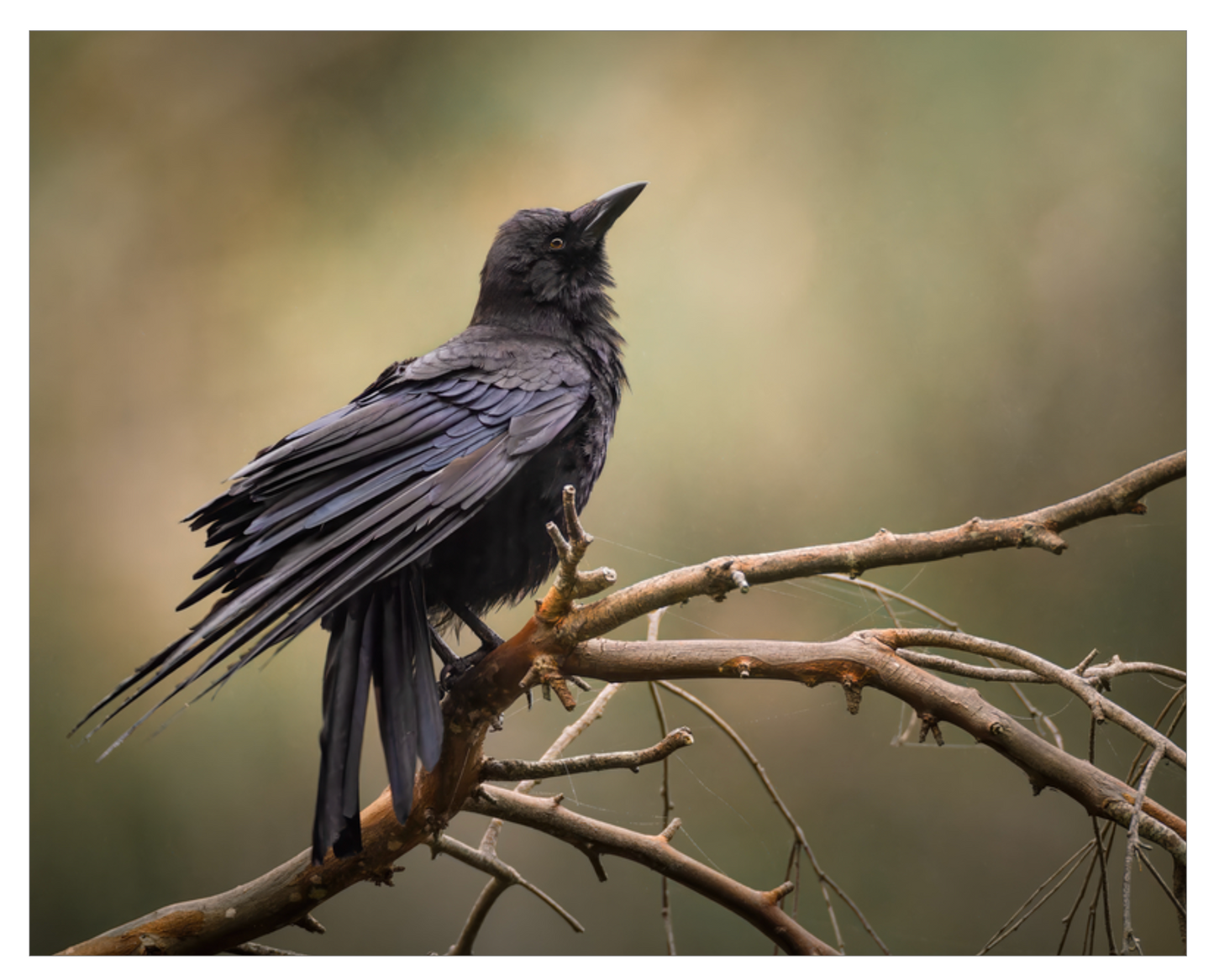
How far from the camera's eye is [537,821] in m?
1.57

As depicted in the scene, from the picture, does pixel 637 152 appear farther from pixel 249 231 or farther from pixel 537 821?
pixel 537 821

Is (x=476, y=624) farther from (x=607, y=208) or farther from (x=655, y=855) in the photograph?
(x=607, y=208)

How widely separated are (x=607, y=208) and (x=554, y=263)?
0.56ft

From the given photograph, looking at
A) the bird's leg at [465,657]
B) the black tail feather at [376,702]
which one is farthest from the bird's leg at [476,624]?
the black tail feather at [376,702]

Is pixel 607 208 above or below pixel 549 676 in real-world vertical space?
above

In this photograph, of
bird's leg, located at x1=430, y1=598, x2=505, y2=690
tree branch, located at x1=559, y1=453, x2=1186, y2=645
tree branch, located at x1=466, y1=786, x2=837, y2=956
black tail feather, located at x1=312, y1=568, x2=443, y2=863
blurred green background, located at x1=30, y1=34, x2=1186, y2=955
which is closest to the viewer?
tree branch, located at x1=559, y1=453, x2=1186, y2=645

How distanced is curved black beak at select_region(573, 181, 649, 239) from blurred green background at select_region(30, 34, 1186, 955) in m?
0.14

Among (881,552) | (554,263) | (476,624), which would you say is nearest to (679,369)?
(554,263)

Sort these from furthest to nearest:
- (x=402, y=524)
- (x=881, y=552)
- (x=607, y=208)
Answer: (x=607, y=208) < (x=402, y=524) < (x=881, y=552)

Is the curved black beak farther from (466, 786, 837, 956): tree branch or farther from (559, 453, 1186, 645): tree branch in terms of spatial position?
(466, 786, 837, 956): tree branch

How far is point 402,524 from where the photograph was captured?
148 centimetres

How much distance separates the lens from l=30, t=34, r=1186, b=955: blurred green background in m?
1.83

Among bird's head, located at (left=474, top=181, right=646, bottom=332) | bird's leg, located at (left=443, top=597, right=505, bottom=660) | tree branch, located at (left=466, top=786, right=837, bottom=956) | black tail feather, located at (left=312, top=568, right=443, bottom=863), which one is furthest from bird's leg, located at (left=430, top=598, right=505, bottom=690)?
bird's head, located at (left=474, top=181, right=646, bottom=332)

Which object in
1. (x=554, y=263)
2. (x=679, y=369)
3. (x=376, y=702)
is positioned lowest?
(x=376, y=702)
